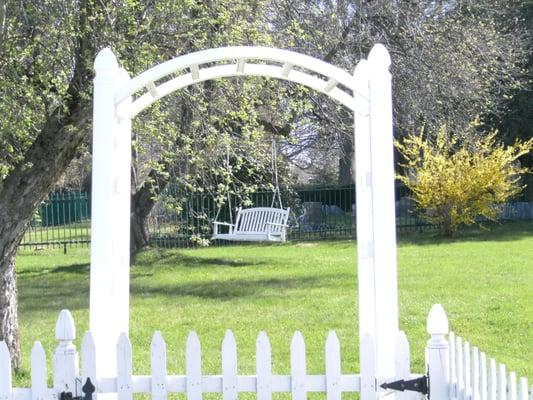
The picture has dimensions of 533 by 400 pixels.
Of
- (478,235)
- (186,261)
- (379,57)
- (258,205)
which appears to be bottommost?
(186,261)

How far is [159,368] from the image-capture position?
4055 millimetres

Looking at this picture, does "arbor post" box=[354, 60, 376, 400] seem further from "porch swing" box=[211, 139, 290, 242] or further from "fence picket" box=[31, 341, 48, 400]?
"porch swing" box=[211, 139, 290, 242]

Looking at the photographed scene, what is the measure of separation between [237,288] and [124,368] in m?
9.20

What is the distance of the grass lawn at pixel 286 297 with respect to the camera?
27.9 feet

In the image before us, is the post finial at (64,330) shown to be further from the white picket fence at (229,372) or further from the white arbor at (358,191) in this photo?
the white arbor at (358,191)

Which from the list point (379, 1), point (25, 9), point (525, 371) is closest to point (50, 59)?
point (25, 9)

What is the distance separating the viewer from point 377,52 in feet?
15.7

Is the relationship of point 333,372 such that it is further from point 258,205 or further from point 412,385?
point 258,205

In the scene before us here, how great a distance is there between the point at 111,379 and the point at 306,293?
8363mm

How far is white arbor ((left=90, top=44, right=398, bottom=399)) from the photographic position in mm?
4617

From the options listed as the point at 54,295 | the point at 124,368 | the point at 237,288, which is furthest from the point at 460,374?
the point at 54,295

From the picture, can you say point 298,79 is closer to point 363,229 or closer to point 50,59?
point 363,229

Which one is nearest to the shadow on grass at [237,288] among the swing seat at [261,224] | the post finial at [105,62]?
the swing seat at [261,224]

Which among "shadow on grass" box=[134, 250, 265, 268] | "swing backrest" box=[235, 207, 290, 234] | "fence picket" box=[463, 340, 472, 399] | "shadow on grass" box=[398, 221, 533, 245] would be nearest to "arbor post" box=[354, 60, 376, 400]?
"fence picket" box=[463, 340, 472, 399]
